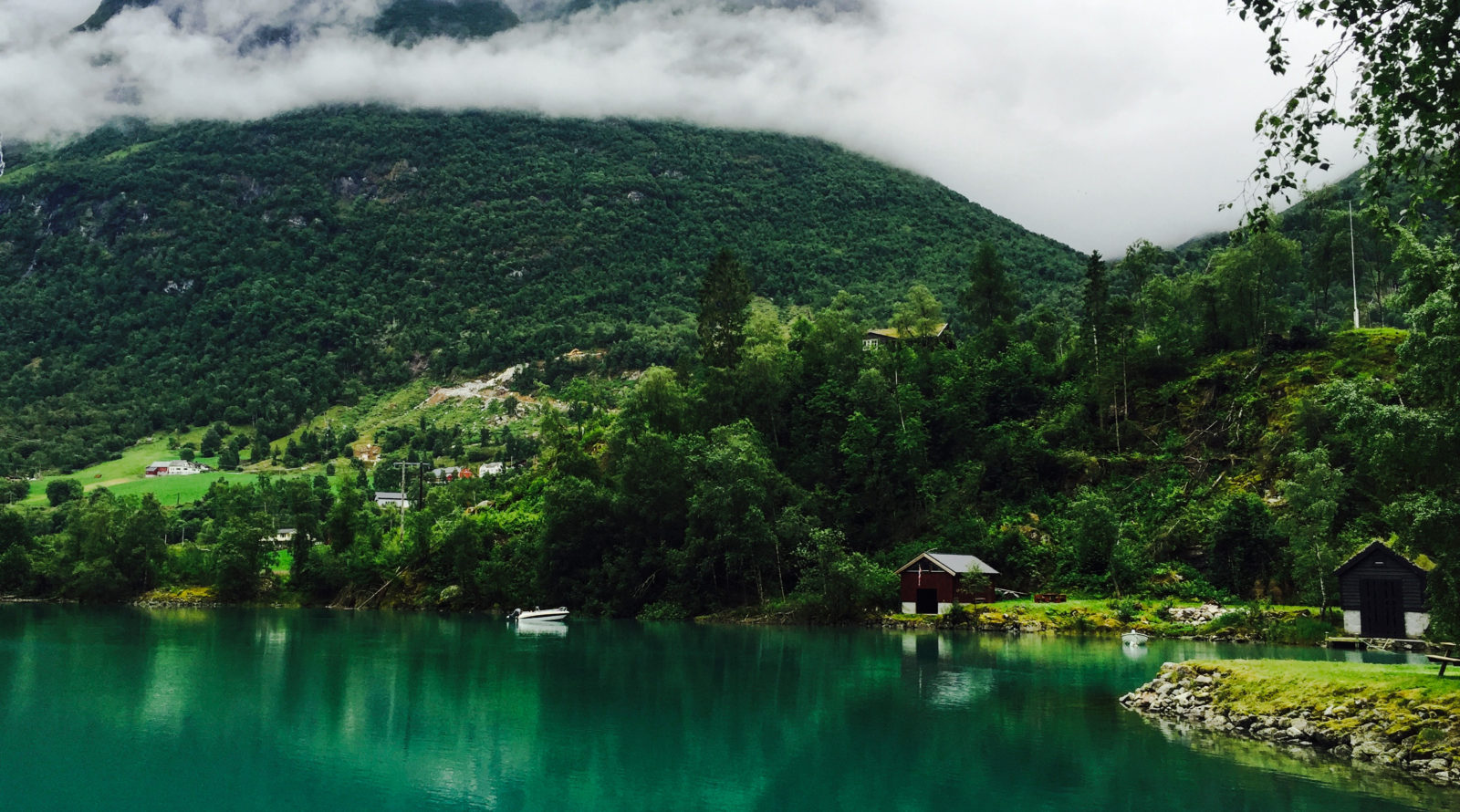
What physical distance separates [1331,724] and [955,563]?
43086 mm

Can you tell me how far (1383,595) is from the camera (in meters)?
49.9

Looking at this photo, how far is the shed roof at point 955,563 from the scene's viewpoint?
6775cm

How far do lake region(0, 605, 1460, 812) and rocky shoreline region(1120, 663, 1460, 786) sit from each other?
1022 millimetres

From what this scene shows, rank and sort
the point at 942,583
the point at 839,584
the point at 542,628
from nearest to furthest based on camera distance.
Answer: the point at 942,583
the point at 839,584
the point at 542,628

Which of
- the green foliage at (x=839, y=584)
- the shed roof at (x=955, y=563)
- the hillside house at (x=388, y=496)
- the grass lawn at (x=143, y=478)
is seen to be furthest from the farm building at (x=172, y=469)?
the shed roof at (x=955, y=563)

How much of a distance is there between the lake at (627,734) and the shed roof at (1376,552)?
205 inches

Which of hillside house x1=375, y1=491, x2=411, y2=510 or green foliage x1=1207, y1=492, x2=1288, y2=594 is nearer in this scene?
green foliage x1=1207, y1=492, x2=1288, y2=594

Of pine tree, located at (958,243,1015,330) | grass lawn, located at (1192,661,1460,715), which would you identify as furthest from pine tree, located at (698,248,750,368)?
grass lawn, located at (1192,661,1460,715)

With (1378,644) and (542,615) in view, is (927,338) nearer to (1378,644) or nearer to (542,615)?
(542,615)

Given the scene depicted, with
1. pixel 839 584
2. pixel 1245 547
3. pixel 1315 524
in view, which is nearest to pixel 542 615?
pixel 839 584

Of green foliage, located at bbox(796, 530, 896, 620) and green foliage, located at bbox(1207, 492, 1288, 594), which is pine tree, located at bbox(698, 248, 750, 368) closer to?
green foliage, located at bbox(796, 530, 896, 620)

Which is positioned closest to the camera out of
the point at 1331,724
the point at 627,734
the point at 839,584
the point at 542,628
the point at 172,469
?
the point at 1331,724

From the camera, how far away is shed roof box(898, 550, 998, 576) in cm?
6775

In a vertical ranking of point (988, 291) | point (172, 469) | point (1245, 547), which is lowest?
point (1245, 547)
